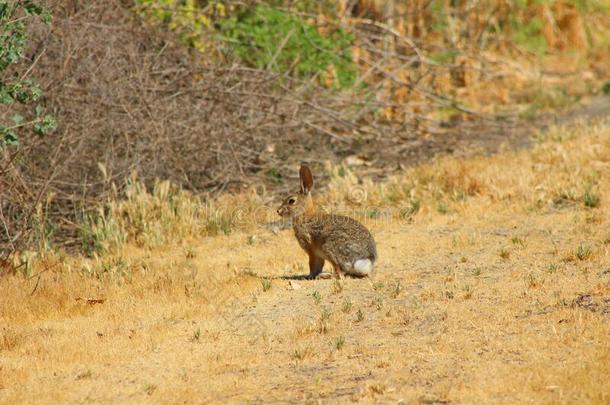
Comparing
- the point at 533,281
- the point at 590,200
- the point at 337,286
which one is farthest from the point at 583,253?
the point at 590,200

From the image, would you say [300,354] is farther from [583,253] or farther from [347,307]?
[583,253]

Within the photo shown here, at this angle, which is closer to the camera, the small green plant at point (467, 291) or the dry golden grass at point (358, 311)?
the dry golden grass at point (358, 311)

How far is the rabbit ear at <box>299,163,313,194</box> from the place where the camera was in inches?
356

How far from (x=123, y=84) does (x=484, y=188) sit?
4.04 m

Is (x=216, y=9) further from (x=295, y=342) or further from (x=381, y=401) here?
(x=381, y=401)

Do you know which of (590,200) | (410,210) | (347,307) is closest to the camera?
(347,307)

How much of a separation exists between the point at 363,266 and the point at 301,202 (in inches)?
34.0

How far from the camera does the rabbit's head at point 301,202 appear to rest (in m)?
9.02

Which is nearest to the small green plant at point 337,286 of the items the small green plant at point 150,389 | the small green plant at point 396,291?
the small green plant at point 396,291

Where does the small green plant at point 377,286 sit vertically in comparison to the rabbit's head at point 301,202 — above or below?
below

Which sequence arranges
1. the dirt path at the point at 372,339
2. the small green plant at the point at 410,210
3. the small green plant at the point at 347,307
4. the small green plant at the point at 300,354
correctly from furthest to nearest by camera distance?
the small green plant at the point at 410,210, the small green plant at the point at 347,307, the small green plant at the point at 300,354, the dirt path at the point at 372,339

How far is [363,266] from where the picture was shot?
8.60m

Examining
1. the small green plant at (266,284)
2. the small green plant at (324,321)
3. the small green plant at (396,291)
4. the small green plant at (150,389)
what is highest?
the small green plant at (150,389)

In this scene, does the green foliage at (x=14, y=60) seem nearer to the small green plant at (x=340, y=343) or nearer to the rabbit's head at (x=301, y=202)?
the rabbit's head at (x=301, y=202)
